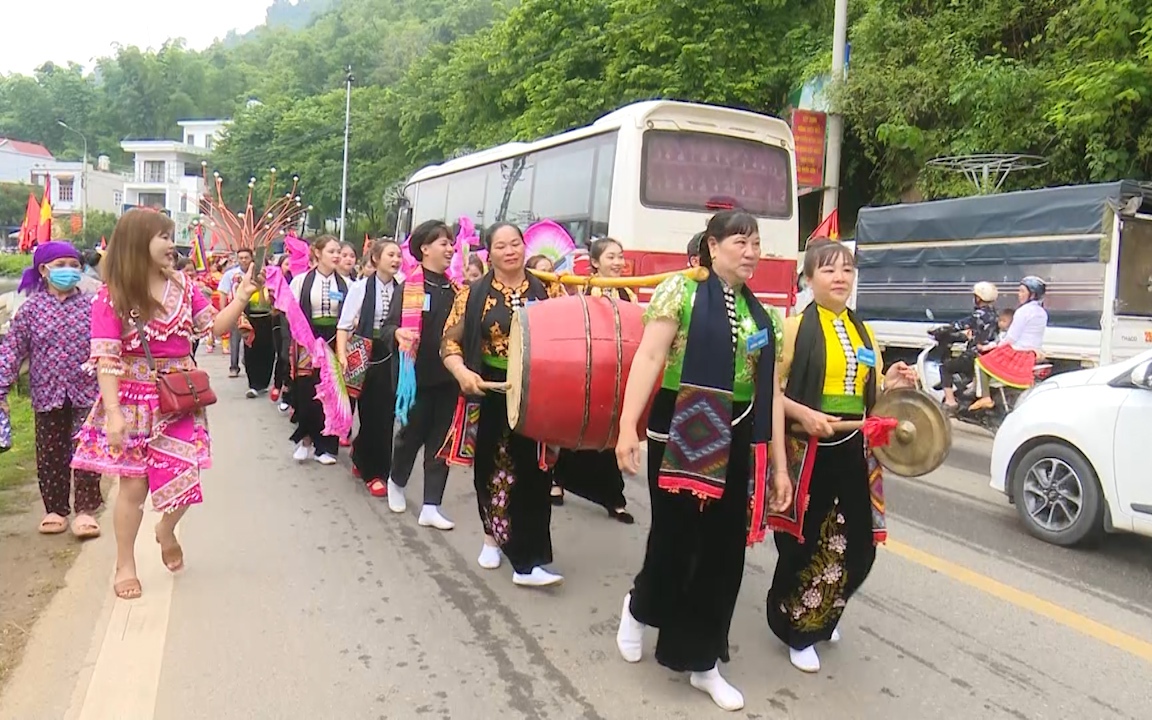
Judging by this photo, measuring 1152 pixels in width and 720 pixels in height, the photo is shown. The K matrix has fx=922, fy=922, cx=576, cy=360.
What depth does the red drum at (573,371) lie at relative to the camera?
11.3 feet

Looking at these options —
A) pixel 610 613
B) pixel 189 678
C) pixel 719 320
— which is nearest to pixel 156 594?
pixel 189 678

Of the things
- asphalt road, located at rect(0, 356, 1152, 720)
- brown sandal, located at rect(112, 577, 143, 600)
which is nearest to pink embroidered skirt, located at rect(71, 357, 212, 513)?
brown sandal, located at rect(112, 577, 143, 600)

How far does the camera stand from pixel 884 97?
15828 mm

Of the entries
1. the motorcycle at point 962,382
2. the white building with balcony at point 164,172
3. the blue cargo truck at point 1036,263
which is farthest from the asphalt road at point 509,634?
the white building with balcony at point 164,172

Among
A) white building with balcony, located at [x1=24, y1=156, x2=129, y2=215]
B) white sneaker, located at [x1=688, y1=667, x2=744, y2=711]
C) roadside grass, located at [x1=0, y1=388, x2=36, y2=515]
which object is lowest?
roadside grass, located at [x1=0, y1=388, x2=36, y2=515]

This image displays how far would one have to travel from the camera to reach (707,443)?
9.78 ft

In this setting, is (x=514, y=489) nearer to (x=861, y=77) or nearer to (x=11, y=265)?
(x=861, y=77)

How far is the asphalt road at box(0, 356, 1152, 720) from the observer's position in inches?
126

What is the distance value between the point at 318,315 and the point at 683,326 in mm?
4652

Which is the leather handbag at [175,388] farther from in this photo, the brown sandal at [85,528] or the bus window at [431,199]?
the bus window at [431,199]

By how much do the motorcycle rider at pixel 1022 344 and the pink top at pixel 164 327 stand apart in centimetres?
750

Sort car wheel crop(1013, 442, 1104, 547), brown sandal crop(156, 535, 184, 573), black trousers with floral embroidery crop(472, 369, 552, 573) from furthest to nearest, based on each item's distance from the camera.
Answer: car wheel crop(1013, 442, 1104, 547) < brown sandal crop(156, 535, 184, 573) < black trousers with floral embroidery crop(472, 369, 552, 573)

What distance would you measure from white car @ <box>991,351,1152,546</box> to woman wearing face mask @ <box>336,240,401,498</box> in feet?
12.8

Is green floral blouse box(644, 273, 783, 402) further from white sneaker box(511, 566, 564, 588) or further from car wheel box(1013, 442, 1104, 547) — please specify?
car wheel box(1013, 442, 1104, 547)
